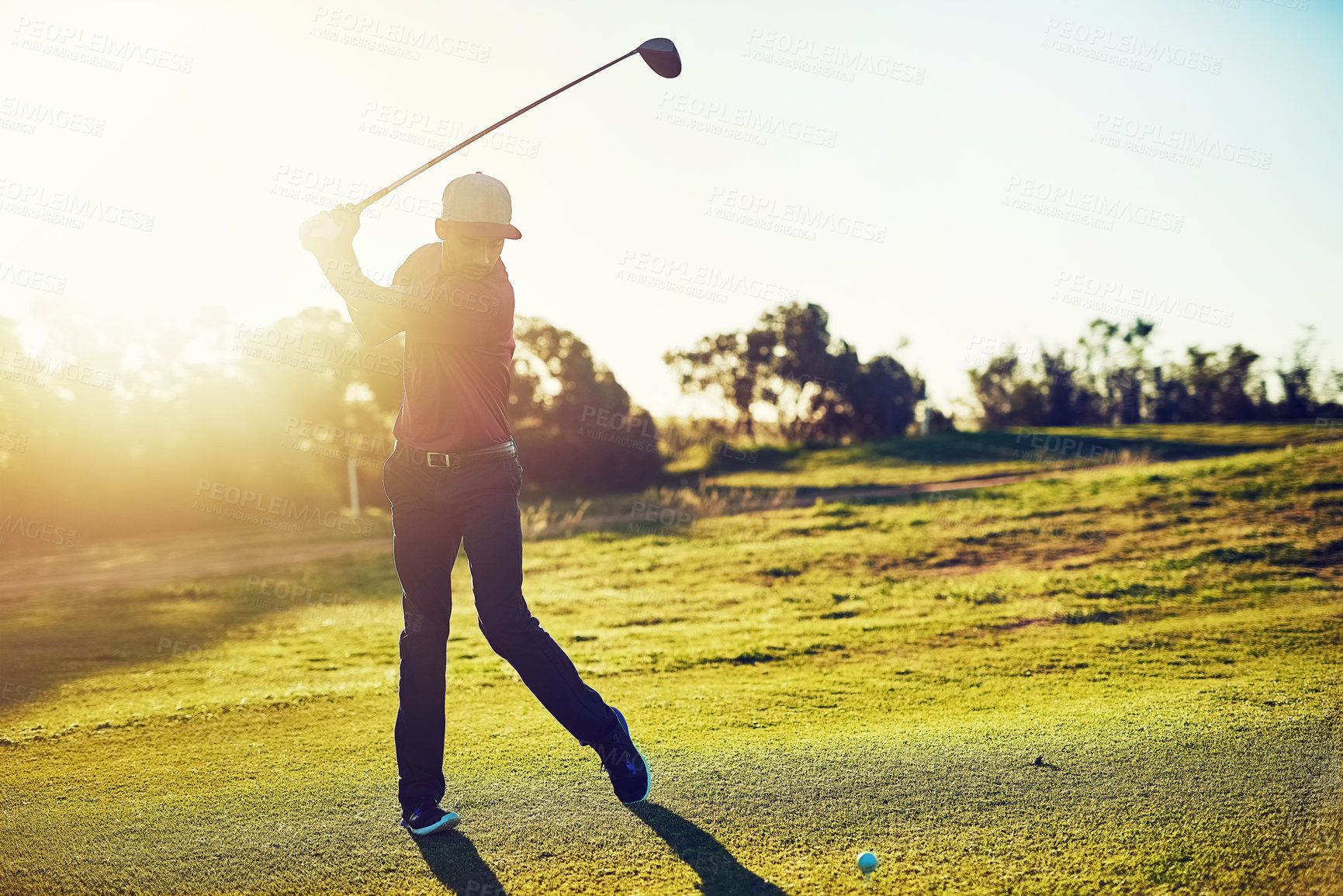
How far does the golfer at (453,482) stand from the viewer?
3.57m

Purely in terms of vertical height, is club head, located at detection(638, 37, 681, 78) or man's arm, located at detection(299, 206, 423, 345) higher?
club head, located at detection(638, 37, 681, 78)

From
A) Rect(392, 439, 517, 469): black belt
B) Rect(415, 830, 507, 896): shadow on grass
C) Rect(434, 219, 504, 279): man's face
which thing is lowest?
Rect(415, 830, 507, 896): shadow on grass

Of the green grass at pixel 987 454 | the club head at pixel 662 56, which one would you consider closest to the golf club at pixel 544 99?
the club head at pixel 662 56

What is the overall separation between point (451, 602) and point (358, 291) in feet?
4.48

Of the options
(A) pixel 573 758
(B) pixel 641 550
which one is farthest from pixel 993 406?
(A) pixel 573 758

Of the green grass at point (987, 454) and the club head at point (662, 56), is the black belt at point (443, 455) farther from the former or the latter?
the green grass at point (987, 454)

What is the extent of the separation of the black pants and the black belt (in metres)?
0.02

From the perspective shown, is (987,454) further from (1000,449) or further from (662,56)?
(662,56)

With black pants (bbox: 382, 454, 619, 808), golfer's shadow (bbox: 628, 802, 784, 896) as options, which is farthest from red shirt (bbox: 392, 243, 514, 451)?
golfer's shadow (bbox: 628, 802, 784, 896)

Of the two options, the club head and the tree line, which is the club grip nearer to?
the club head

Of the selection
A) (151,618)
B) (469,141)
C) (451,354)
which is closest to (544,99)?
(469,141)

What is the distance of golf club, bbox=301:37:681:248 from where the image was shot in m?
3.62

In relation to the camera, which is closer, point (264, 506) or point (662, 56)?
point (662, 56)

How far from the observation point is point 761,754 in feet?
14.2
